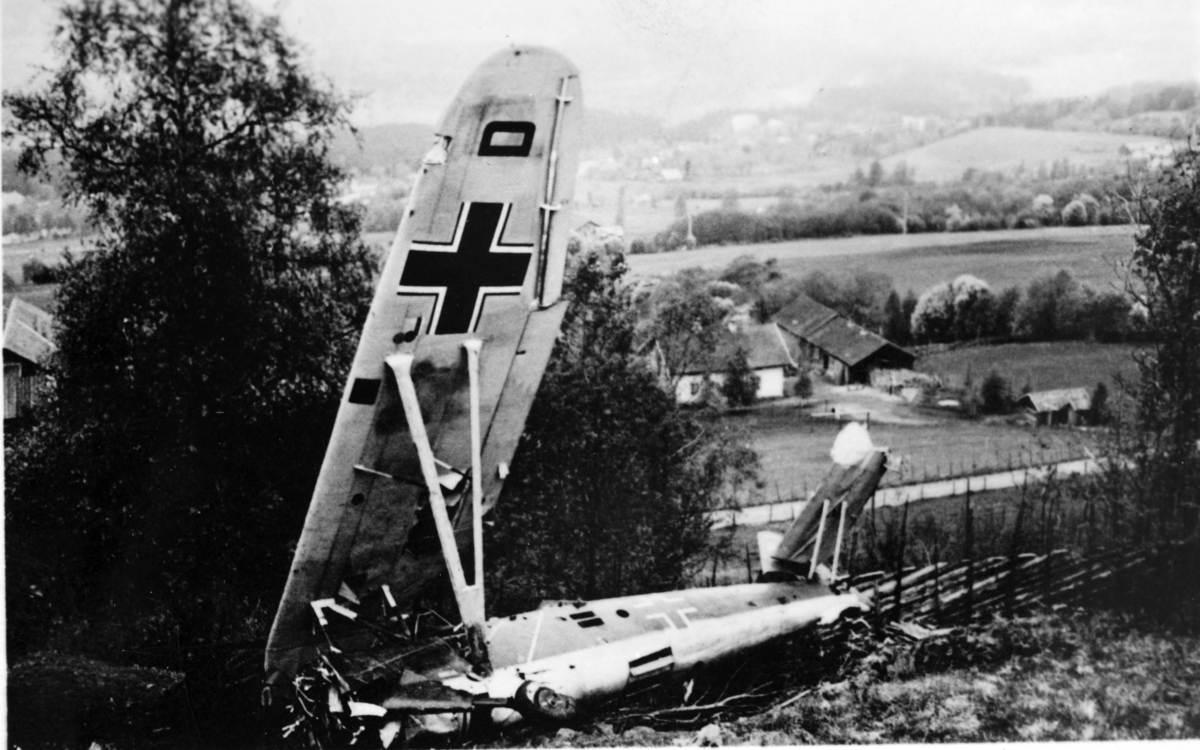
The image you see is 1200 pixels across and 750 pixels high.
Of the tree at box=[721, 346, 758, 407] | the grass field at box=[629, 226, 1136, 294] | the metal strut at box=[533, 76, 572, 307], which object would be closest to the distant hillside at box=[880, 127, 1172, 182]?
the grass field at box=[629, 226, 1136, 294]

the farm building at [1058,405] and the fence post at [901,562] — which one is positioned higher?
the farm building at [1058,405]

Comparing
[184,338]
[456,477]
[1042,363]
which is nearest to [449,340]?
[456,477]

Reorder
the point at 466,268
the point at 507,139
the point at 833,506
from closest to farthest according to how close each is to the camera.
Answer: the point at 507,139 → the point at 466,268 → the point at 833,506

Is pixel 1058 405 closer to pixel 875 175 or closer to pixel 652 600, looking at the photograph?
pixel 875 175

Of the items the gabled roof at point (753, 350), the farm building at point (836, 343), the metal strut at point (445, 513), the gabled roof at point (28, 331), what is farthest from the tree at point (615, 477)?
the gabled roof at point (28, 331)

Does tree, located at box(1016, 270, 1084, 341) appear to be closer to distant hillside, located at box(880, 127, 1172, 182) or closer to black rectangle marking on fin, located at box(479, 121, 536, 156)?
distant hillside, located at box(880, 127, 1172, 182)

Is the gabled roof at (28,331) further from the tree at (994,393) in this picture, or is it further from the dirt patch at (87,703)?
the tree at (994,393)

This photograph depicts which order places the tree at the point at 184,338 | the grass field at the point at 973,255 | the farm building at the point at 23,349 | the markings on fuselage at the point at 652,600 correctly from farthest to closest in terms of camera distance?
the grass field at the point at 973,255
the markings on fuselage at the point at 652,600
the farm building at the point at 23,349
the tree at the point at 184,338
